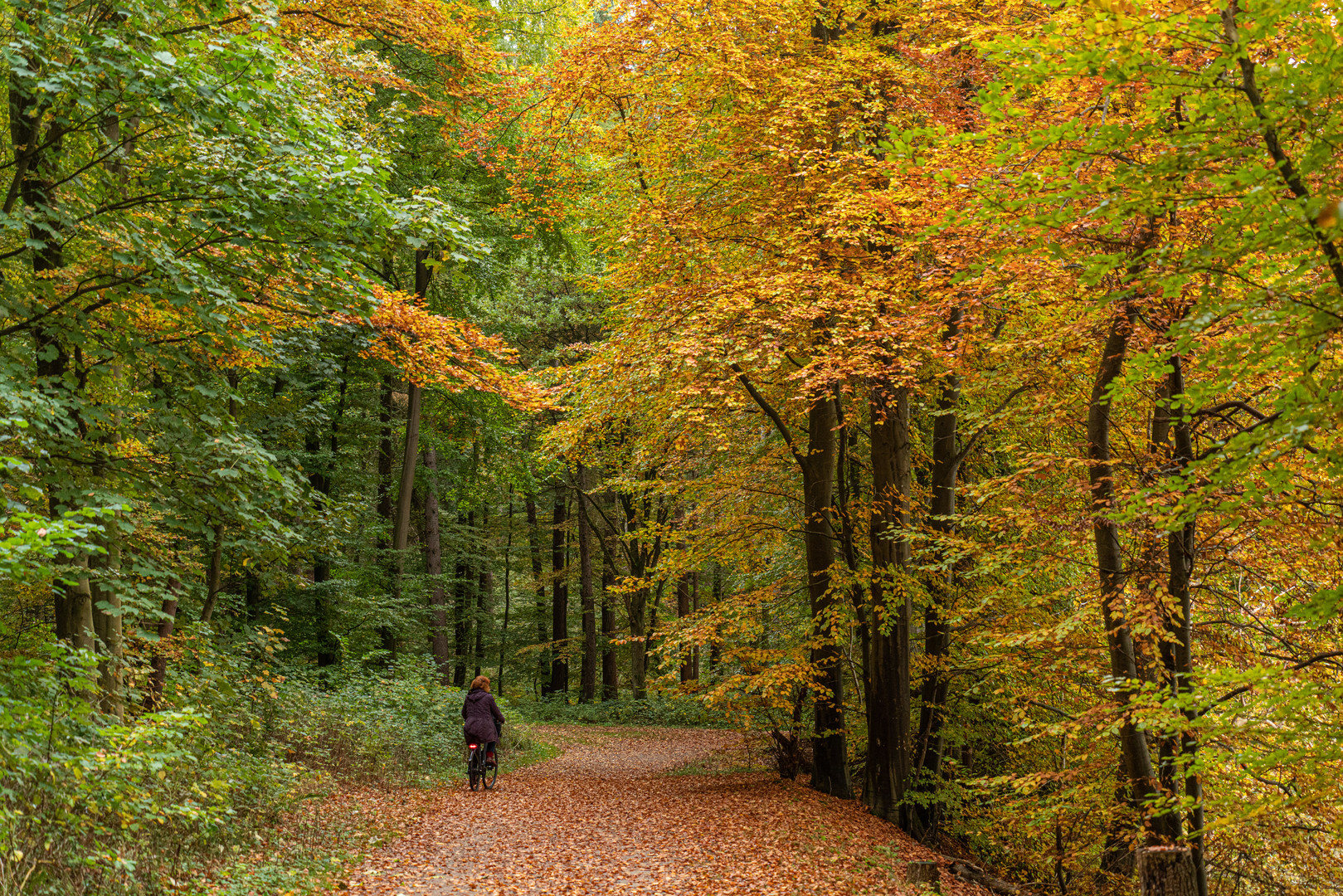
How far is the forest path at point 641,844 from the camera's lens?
25.0 ft

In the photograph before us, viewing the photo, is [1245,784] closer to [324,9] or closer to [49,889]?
[49,889]

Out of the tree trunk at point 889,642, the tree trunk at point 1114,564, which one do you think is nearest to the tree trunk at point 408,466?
the tree trunk at point 889,642

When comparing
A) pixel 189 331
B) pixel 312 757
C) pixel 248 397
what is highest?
pixel 248 397

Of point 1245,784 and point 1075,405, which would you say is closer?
point 1245,784

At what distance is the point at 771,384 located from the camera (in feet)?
41.3

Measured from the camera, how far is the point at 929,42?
10539 millimetres

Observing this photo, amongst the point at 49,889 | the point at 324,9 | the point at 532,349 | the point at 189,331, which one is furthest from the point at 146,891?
the point at 532,349

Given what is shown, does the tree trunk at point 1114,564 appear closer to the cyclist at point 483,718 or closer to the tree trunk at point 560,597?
the cyclist at point 483,718

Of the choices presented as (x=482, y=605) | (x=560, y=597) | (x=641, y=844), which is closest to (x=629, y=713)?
(x=560, y=597)

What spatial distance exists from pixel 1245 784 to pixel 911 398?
26.4ft

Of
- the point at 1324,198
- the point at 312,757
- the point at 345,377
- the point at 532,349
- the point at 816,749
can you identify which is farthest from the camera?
the point at 532,349

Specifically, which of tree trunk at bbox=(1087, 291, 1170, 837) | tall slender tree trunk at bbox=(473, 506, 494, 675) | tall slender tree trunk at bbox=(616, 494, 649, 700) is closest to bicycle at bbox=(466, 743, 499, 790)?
tree trunk at bbox=(1087, 291, 1170, 837)

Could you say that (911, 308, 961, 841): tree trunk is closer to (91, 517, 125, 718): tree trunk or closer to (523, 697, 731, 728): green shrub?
(91, 517, 125, 718): tree trunk

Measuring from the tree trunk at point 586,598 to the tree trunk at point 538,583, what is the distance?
9.35ft
